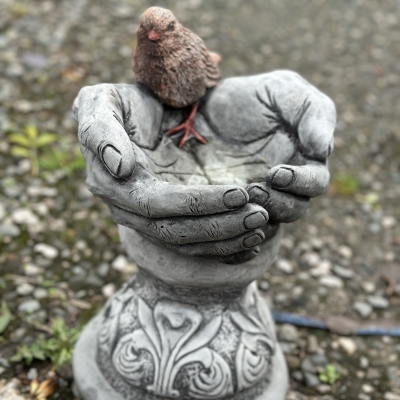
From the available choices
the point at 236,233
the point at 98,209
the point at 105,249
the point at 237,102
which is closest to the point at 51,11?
the point at 98,209

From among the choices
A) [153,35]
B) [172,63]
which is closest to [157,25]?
[153,35]

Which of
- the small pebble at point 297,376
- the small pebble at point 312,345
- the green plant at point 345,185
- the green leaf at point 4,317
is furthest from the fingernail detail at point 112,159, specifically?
the green plant at point 345,185

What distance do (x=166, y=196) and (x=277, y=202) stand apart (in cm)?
37

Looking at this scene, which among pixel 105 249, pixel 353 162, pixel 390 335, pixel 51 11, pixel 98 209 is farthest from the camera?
pixel 51 11

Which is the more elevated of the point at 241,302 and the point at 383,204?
the point at 241,302

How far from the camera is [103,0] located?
231 inches

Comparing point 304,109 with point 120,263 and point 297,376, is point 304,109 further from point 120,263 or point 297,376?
point 120,263

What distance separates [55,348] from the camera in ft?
9.36

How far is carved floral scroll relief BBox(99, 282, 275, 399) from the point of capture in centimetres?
227

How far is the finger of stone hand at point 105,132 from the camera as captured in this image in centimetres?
173

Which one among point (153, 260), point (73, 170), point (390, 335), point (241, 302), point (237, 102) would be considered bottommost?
point (390, 335)

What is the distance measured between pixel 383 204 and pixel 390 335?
4.20 feet

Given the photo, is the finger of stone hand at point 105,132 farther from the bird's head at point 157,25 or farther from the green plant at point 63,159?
the green plant at point 63,159

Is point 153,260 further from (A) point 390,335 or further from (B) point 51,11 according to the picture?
(B) point 51,11
